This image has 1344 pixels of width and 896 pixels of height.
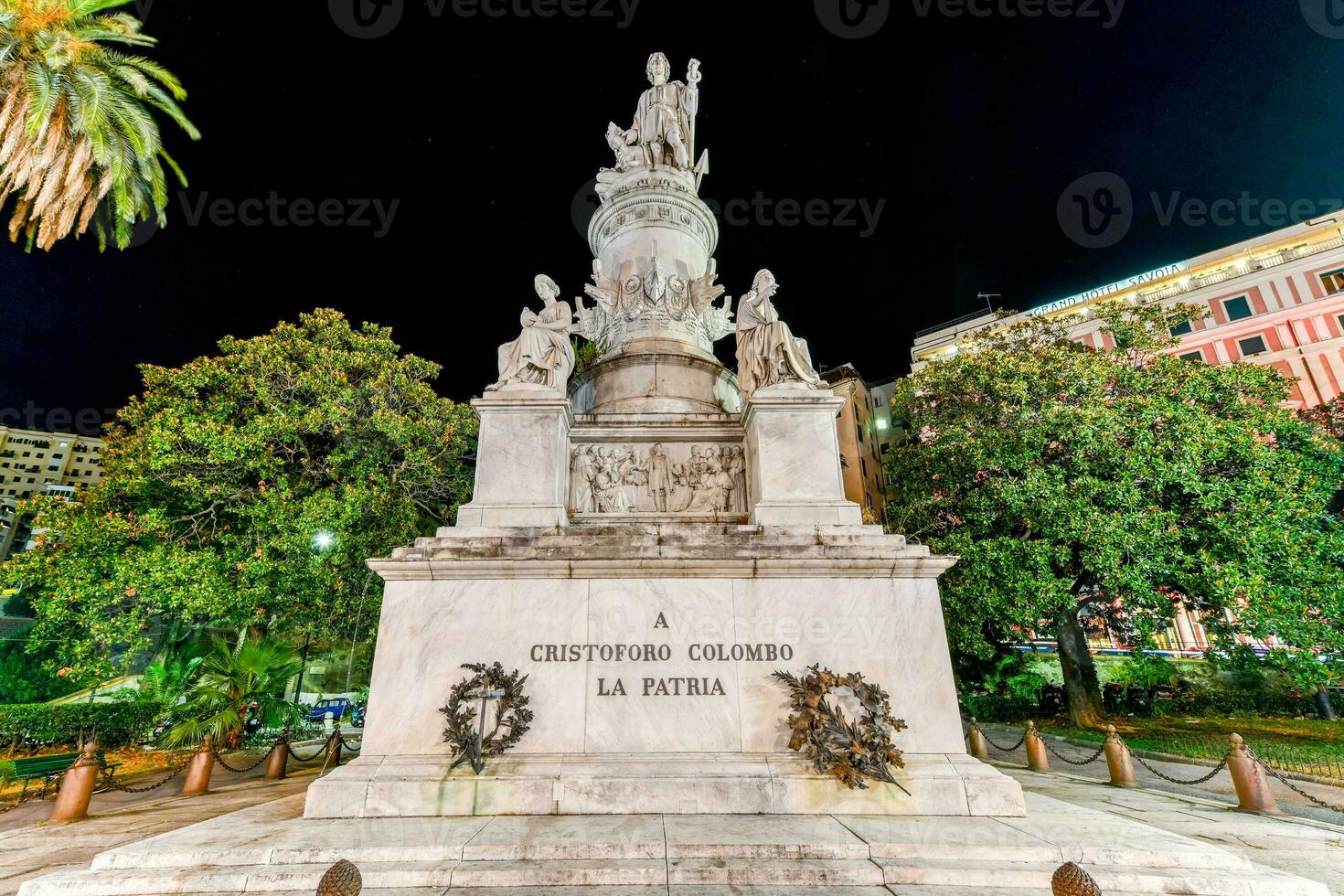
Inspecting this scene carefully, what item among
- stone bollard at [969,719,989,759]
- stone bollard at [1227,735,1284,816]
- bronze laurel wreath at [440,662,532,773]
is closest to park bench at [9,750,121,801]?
bronze laurel wreath at [440,662,532,773]

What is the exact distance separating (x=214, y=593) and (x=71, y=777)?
22.2ft

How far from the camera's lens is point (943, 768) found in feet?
21.8

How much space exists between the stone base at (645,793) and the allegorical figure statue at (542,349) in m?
5.30

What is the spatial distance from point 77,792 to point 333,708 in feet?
77.0

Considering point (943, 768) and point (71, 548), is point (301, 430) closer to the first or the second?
point (71, 548)

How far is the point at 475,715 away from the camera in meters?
6.80

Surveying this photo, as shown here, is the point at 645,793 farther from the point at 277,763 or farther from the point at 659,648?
the point at 277,763

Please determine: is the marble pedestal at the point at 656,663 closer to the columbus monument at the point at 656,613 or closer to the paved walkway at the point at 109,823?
the columbus monument at the point at 656,613

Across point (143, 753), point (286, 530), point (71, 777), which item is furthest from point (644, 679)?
point (143, 753)

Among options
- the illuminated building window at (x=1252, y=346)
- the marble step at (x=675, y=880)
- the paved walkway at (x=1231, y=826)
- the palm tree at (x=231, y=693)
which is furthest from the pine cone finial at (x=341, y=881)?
the illuminated building window at (x=1252, y=346)

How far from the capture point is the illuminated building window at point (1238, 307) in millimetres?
39844

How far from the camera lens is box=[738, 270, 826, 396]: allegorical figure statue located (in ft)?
Result: 30.7

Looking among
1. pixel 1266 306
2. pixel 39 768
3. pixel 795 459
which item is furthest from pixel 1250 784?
pixel 1266 306

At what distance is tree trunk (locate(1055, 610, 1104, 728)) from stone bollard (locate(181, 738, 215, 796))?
907 inches
